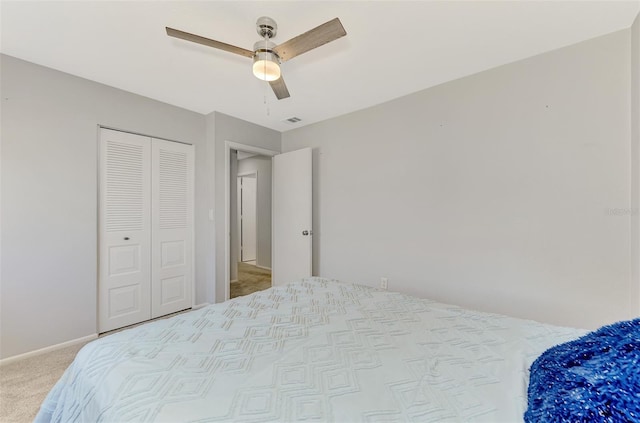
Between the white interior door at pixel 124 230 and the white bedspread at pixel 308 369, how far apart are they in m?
1.86

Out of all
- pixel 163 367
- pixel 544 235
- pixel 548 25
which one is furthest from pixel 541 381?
pixel 548 25

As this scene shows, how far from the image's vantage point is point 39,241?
7.47ft

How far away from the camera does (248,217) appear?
6.43m

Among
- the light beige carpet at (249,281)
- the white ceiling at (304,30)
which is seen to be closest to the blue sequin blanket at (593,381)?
the white ceiling at (304,30)

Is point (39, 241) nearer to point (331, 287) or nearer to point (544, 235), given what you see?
point (331, 287)

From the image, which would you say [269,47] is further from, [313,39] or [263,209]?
[263,209]

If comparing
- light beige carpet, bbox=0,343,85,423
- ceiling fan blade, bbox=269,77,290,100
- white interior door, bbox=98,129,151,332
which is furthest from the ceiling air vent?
light beige carpet, bbox=0,343,85,423

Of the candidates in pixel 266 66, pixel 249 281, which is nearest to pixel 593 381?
pixel 266 66

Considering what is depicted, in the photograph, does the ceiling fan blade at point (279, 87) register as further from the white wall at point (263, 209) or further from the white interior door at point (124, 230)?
the white wall at point (263, 209)

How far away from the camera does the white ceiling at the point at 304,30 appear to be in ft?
5.39

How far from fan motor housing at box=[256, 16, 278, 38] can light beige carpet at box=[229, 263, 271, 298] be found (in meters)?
3.22

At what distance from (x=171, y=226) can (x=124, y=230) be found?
463 mm

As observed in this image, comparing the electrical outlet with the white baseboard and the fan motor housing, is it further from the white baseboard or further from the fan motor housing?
the white baseboard

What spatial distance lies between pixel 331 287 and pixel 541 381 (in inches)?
57.1
